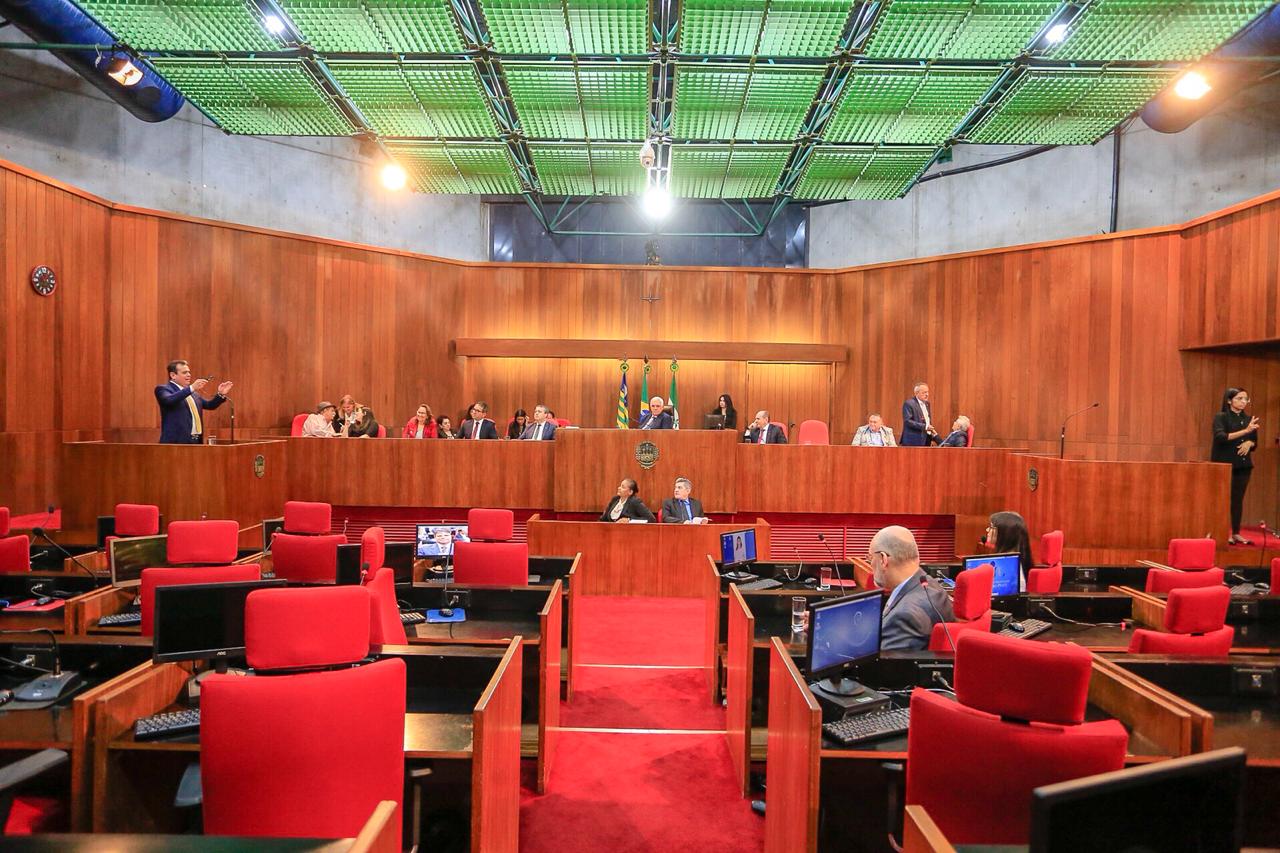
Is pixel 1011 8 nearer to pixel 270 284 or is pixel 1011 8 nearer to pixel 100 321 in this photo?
pixel 270 284

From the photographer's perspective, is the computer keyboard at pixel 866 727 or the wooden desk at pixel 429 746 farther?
the computer keyboard at pixel 866 727

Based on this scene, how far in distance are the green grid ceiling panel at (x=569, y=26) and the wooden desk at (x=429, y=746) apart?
5454 mm

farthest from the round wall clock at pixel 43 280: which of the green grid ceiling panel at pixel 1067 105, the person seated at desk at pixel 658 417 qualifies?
the green grid ceiling panel at pixel 1067 105

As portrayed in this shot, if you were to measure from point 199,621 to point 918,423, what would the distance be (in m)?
8.01

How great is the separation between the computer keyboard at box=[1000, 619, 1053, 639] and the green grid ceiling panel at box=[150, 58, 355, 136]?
7688mm

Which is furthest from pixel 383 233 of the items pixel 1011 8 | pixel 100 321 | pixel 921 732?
pixel 921 732

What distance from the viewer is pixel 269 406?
34.0 ft

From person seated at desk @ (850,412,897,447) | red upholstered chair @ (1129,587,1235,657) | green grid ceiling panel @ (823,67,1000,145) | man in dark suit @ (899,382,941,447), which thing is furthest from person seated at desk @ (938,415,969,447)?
red upholstered chair @ (1129,587,1235,657)

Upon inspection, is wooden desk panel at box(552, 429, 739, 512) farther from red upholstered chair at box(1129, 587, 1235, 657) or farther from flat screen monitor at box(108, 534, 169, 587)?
red upholstered chair at box(1129, 587, 1235, 657)

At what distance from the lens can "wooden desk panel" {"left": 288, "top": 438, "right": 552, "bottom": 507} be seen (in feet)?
28.6

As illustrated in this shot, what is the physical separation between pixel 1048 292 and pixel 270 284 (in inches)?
408

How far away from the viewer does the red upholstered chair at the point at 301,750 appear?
2025 mm

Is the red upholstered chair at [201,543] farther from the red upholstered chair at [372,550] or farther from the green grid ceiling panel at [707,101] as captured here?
the green grid ceiling panel at [707,101]

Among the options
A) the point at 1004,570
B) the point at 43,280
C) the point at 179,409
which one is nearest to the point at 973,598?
the point at 1004,570
